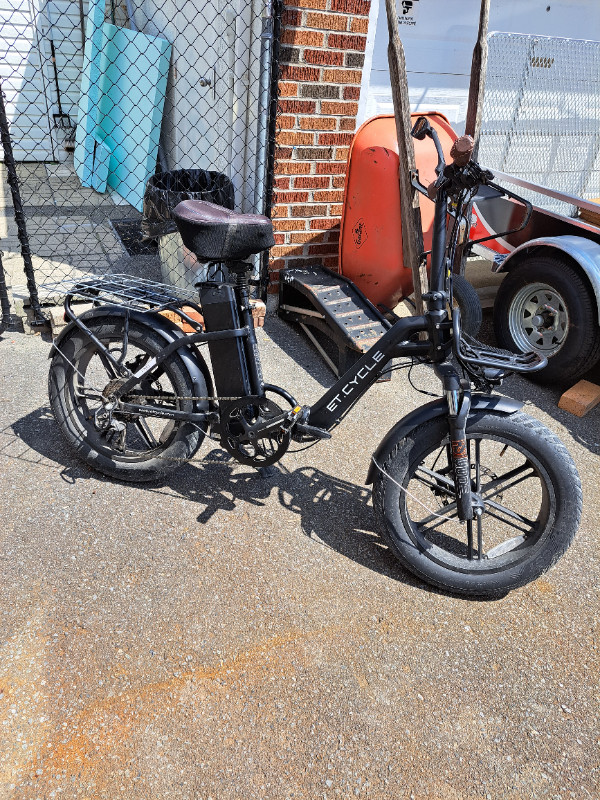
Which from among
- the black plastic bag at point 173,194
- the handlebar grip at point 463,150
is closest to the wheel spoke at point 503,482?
the handlebar grip at point 463,150

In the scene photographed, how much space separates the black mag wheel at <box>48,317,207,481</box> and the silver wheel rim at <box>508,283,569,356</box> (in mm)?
2342

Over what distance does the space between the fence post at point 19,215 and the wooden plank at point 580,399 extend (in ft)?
10.7

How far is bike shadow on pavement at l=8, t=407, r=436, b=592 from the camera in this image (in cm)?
277

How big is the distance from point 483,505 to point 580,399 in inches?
67.4

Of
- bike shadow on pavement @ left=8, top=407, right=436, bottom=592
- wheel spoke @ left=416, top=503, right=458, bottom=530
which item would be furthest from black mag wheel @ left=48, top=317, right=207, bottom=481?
wheel spoke @ left=416, top=503, right=458, bottom=530

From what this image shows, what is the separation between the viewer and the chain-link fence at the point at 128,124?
4.21 metres

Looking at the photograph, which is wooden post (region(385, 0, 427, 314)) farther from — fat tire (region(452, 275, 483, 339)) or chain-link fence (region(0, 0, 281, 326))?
chain-link fence (region(0, 0, 281, 326))

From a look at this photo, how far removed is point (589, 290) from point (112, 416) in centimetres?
274

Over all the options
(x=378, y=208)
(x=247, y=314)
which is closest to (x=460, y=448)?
(x=247, y=314)

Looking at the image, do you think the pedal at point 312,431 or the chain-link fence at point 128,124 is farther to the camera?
the chain-link fence at point 128,124

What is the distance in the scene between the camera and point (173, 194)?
3.78 meters

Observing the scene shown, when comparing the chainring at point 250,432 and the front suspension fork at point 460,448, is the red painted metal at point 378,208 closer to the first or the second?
the chainring at point 250,432

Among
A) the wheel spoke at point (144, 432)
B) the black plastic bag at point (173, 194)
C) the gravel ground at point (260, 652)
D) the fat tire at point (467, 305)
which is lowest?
the gravel ground at point (260, 652)

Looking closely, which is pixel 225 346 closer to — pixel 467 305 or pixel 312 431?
pixel 312 431
